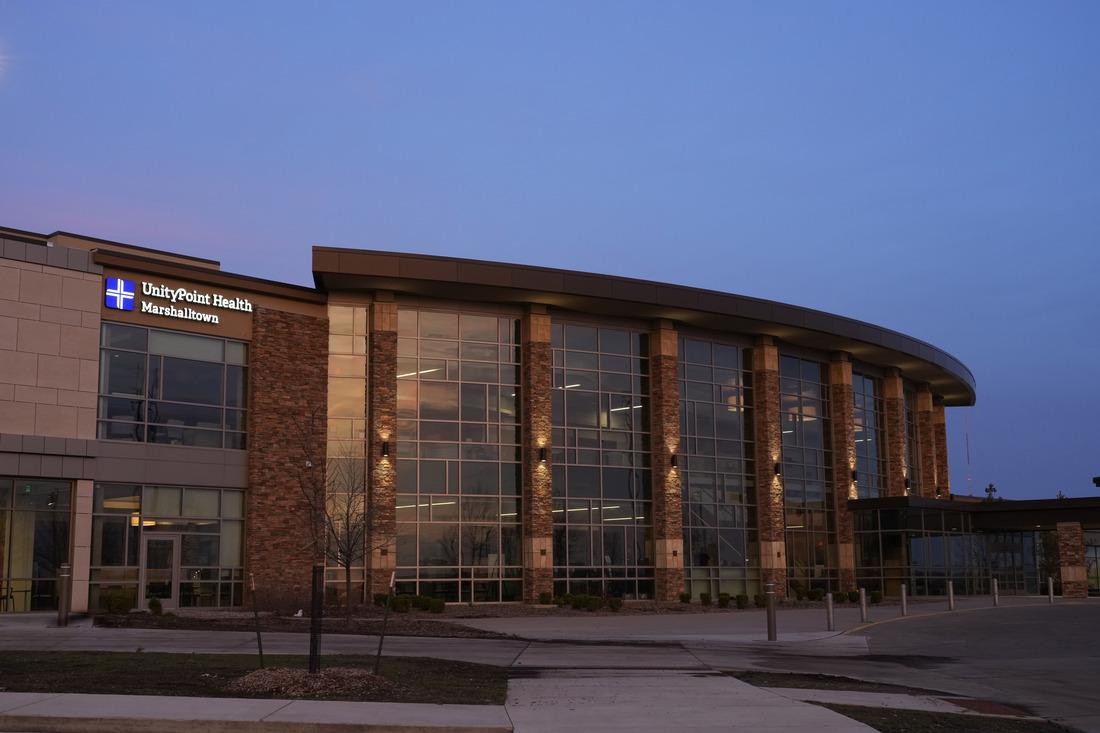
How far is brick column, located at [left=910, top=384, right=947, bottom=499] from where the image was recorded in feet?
197

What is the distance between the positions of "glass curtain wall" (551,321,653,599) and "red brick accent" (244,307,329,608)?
929 cm

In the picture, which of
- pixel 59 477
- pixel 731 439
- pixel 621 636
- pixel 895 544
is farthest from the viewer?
pixel 895 544

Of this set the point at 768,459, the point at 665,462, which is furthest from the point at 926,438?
the point at 665,462

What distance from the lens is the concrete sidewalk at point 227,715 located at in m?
10.7

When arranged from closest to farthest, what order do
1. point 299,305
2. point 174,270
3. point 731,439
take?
1. point 174,270
2. point 299,305
3. point 731,439

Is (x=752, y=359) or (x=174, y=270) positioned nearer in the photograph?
(x=174, y=270)

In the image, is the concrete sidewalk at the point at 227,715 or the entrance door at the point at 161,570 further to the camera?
the entrance door at the point at 161,570

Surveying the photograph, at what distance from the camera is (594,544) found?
4244cm

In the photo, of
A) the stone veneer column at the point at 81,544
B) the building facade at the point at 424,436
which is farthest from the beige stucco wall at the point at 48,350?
the stone veneer column at the point at 81,544

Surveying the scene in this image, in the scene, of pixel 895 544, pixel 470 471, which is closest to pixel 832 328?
pixel 895 544

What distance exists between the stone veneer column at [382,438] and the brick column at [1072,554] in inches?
1183

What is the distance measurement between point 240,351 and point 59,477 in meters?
7.17

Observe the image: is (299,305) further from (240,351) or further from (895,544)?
(895,544)

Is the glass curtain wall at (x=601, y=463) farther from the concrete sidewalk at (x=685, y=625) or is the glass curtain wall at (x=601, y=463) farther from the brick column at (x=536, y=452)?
the concrete sidewalk at (x=685, y=625)
